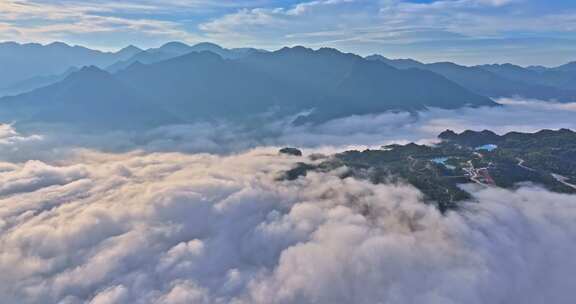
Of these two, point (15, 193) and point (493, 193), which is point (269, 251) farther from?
point (15, 193)

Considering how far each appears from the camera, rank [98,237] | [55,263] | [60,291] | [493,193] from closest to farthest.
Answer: [60,291] → [55,263] → [98,237] → [493,193]

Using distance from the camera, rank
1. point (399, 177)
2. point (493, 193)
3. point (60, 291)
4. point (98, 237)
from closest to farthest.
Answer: point (60, 291), point (98, 237), point (493, 193), point (399, 177)

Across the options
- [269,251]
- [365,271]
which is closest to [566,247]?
[365,271]

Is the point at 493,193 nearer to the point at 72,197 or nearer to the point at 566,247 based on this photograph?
the point at 566,247

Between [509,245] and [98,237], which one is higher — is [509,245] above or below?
above

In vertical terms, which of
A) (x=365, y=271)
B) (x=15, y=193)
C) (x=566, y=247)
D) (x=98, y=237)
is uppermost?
(x=566, y=247)

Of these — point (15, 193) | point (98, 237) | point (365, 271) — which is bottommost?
point (15, 193)

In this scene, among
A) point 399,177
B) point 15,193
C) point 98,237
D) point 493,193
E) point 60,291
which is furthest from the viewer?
point 15,193

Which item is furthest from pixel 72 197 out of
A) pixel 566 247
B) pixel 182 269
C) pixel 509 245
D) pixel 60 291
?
pixel 566 247

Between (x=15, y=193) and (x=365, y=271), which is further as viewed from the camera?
(x=15, y=193)
